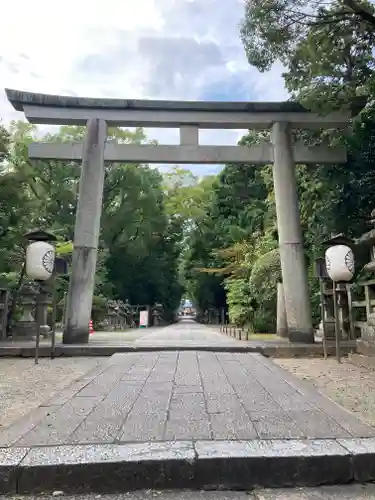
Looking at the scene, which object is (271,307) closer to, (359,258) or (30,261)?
(359,258)

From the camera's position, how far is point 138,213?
25.6 m

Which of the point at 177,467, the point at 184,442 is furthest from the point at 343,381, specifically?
the point at 177,467

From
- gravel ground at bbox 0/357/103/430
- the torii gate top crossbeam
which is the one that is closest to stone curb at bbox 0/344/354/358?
gravel ground at bbox 0/357/103/430

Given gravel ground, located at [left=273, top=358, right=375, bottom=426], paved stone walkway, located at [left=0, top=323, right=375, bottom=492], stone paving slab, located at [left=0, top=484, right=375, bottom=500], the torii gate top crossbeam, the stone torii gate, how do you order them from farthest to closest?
the torii gate top crossbeam
the stone torii gate
gravel ground, located at [left=273, top=358, right=375, bottom=426]
paved stone walkway, located at [left=0, top=323, right=375, bottom=492]
stone paving slab, located at [left=0, top=484, right=375, bottom=500]

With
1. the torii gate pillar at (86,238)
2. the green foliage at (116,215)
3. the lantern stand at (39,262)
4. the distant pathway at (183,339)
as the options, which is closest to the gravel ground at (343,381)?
the distant pathway at (183,339)

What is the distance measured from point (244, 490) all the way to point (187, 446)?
0.43 metres

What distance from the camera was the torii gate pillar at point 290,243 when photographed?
29.1ft

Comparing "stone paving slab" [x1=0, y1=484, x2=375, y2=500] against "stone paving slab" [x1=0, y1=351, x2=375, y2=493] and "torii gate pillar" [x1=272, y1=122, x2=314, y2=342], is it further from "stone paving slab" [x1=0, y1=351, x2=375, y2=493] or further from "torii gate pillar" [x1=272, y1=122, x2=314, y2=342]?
"torii gate pillar" [x1=272, y1=122, x2=314, y2=342]

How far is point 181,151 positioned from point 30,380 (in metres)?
6.14

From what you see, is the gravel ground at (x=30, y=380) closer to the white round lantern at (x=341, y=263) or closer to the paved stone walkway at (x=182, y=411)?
the paved stone walkway at (x=182, y=411)

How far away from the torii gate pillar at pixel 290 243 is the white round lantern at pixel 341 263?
194cm

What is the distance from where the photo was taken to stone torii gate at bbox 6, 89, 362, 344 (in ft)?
29.5

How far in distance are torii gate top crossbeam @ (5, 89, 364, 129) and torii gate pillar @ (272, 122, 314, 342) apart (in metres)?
0.40

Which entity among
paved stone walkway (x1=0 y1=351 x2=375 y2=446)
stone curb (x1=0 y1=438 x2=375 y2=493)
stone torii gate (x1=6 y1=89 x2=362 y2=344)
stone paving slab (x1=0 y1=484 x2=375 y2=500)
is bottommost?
stone paving slab (x1=0 y1=484 x2=375 y2=500)
